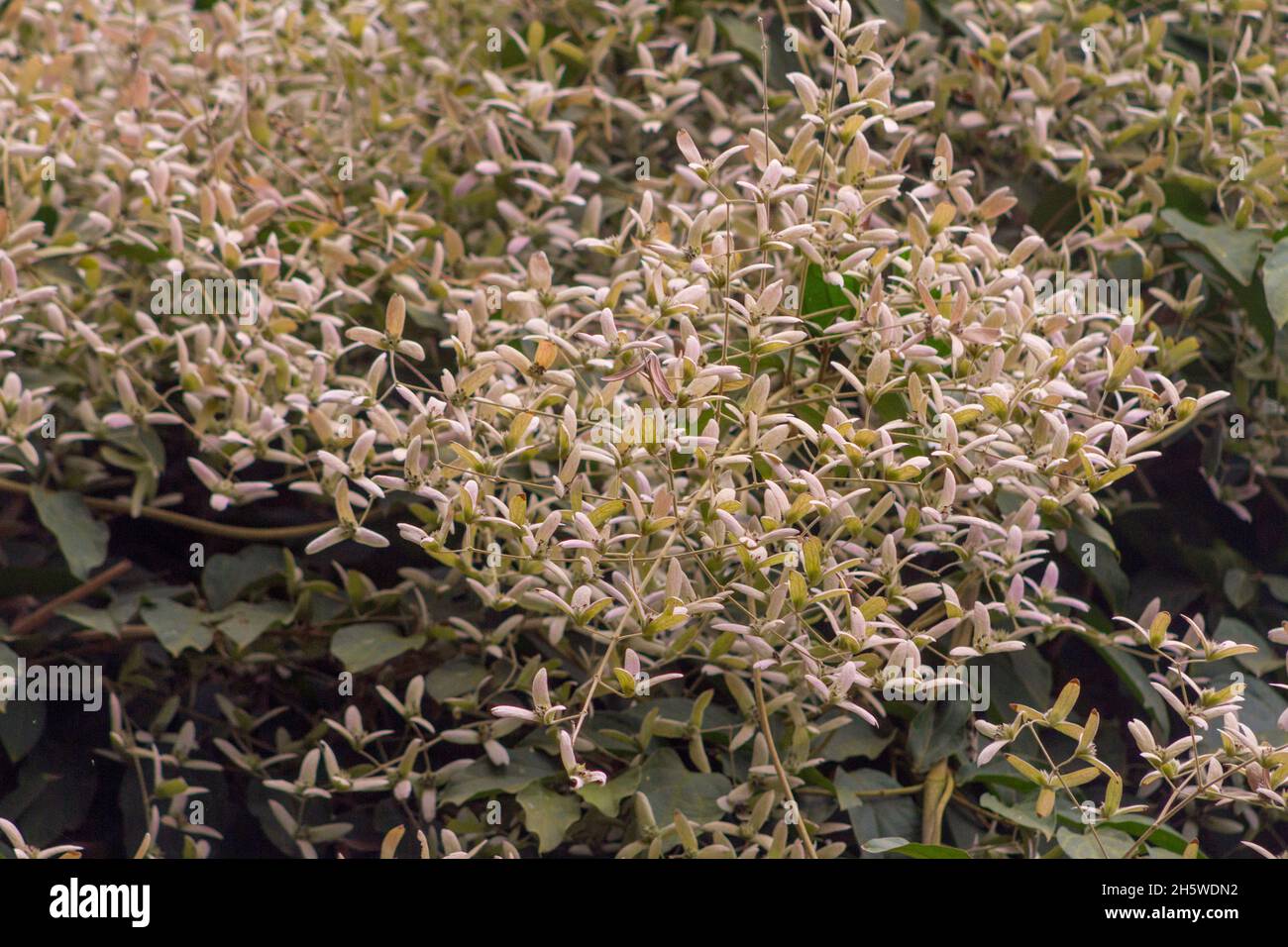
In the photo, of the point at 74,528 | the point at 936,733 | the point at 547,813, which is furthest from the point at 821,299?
the point at 74,528

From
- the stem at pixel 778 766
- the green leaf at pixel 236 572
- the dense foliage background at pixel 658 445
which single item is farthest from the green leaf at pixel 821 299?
the green leaf at pixel 236 572

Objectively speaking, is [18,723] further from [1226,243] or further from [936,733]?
[1226,243]

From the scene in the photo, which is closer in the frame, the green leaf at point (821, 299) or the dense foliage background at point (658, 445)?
the dense foliage background at point (658, 445)

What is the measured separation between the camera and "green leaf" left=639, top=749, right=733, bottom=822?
39.3 inches

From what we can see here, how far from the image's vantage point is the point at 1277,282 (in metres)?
1.08

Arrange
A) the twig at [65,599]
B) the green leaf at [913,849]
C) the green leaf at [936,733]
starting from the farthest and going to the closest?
the twig at [65,599] < the green leaf at [936,733] < the green leaf at [913,849]

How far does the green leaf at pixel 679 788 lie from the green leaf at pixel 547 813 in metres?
0.07

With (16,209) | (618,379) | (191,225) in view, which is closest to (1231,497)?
(618,379)

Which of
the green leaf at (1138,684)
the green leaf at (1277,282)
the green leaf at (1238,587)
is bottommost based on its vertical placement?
the green leaf at (1138,684)

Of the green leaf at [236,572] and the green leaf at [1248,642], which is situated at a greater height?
the green leaf at [1248,642]

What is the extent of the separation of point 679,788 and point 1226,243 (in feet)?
2.61

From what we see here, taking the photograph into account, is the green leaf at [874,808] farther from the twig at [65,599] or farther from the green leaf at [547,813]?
the twig at [65,599]

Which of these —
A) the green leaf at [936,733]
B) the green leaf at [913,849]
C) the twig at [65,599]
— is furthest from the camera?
the twig at [65,599]

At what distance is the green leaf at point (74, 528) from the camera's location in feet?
3.58
